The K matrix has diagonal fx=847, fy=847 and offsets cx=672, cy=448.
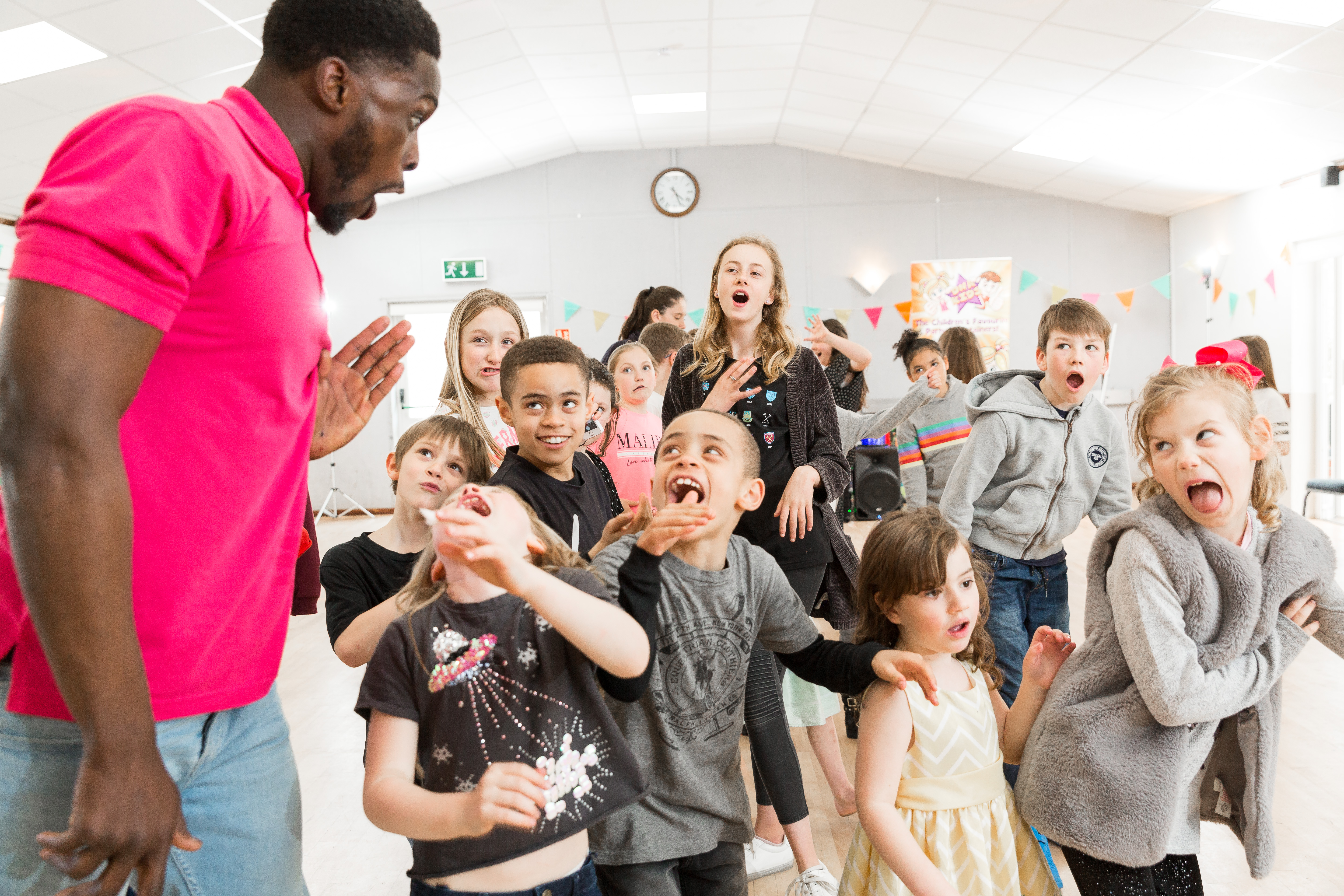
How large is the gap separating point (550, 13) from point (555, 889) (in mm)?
5291

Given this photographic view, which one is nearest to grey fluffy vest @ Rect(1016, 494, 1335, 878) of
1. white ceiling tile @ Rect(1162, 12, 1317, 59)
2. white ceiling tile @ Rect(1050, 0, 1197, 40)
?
white ceiling tile @ Rect(1050, 0, 1197, 40)

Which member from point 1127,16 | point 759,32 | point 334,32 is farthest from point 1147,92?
point 334,32

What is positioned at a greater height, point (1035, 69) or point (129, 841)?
point (1035, 69)

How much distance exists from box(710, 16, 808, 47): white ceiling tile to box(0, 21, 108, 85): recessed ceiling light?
3522 mm

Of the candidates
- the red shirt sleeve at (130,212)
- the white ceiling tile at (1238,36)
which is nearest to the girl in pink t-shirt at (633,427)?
the red shirt sleeve at (130,212)

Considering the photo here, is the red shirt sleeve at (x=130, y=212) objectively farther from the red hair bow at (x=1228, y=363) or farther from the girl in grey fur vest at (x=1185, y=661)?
the red hair bow at (x=1228, y=363)

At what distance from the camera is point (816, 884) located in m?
1.66

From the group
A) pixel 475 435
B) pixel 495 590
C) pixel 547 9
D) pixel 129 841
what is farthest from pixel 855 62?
pixel 129 841

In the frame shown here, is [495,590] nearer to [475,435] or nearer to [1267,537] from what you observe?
[475,435]

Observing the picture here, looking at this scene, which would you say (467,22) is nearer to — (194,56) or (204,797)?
(194,56)

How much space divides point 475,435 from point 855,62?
5.31m

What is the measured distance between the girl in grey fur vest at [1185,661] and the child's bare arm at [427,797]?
0.86 metres

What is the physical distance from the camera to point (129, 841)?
0.60m

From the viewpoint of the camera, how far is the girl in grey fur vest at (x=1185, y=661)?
125 cm
